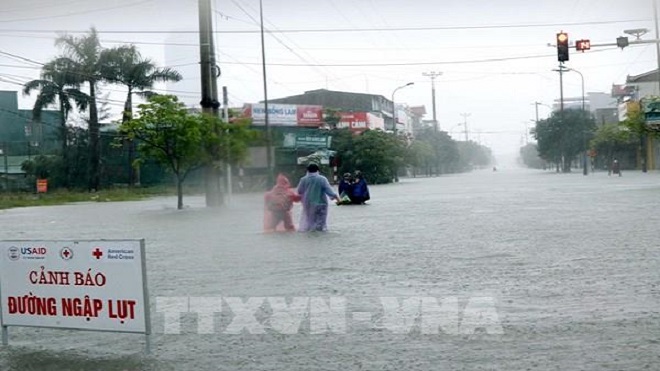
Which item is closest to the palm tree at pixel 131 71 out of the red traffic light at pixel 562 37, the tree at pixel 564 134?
the red traffic light at pixel 562 37

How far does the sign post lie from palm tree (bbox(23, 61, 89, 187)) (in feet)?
157

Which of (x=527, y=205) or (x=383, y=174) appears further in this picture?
(x=383, y=174)

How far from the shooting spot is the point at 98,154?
56875mm

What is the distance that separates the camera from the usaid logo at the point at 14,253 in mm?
6125

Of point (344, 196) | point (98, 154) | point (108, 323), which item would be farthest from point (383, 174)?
point (108, 323)

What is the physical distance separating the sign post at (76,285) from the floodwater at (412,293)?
31 centimetres

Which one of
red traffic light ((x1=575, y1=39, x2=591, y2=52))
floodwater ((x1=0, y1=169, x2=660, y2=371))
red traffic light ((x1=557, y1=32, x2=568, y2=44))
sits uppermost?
red traffic light ((x1=557, y1=32, x2=568, y2=44))

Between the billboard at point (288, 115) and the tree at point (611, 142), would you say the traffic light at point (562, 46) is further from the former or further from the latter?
the tree at point (611, 142)

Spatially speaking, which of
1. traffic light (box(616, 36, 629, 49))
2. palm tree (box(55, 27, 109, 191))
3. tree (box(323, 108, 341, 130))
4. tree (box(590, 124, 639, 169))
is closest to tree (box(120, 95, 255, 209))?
traffic light (box(616, 36, 629, 49))

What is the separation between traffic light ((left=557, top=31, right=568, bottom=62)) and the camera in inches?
936

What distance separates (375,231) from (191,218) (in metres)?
9.59

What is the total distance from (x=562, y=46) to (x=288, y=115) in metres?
47.4

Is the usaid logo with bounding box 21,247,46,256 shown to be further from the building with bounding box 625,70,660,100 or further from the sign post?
the building with bounding box 625,70,660,100

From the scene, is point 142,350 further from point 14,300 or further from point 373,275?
point 373,275
